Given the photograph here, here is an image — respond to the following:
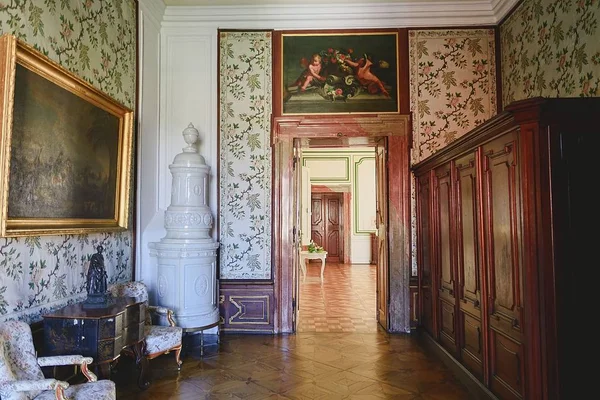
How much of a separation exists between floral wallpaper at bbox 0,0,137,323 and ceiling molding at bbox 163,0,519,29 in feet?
3.05

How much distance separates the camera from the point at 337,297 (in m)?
6.75

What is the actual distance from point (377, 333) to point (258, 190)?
2.23m

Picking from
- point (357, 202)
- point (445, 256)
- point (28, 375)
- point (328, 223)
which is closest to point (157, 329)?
point (28, 375)

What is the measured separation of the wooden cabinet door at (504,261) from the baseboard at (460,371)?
0.41 ft

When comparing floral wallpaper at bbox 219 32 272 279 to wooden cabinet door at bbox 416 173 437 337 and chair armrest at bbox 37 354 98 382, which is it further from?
chair armrest at bbox 37 354 98 382

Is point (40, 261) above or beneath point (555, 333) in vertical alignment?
above

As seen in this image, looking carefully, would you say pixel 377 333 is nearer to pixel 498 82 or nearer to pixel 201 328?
pixel 201 328

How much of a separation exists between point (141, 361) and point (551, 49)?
4.59 metres

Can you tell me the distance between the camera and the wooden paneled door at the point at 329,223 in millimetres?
12359

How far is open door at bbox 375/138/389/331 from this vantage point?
15.7 feet

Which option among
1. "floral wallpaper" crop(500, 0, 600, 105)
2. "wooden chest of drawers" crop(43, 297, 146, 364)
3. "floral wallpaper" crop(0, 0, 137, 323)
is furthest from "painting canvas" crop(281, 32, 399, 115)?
"wooden chest of drawers" crop(43, 297, 146, 364)

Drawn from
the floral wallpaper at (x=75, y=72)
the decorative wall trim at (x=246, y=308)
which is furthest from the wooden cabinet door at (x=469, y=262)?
the floral wallpaper at (x=75, y=72)

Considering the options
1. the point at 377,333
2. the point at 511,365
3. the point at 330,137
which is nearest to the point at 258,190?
the point at 330,137

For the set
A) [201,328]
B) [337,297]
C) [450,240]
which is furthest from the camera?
[337,297]
